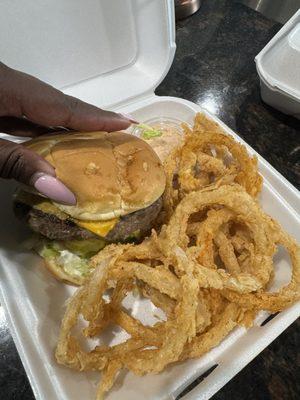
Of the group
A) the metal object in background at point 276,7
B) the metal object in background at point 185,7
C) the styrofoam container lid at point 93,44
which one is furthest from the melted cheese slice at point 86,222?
the metal object in background at point 276,7

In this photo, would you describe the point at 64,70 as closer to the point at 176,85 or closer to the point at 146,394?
the point at 176,85

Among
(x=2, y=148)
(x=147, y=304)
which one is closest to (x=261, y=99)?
(x=147, y=304)

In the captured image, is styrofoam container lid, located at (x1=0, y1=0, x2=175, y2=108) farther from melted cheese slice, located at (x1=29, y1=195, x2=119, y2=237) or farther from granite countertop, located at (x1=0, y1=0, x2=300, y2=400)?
melted cheese slice, located at (x1=29, y1=195, x2=119, y2=237)

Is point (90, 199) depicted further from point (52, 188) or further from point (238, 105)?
point (238, 105)

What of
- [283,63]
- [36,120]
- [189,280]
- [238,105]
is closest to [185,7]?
[238,105]

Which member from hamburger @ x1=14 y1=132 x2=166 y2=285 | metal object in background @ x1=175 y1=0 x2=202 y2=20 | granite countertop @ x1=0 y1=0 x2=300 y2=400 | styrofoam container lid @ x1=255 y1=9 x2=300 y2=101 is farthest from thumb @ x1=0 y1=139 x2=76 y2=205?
metal object in background @ x1=175 y1=0 x2=202 y2=20

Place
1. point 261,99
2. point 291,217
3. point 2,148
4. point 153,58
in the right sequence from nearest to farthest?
point 2,148, point 291,217, point 153,58, point 261,99
